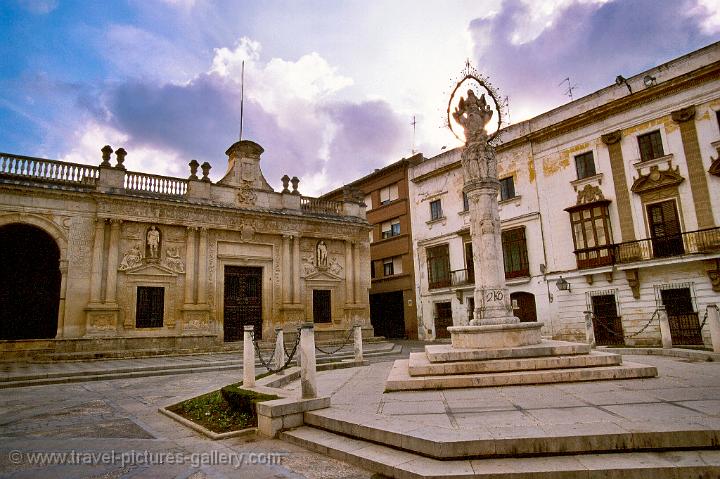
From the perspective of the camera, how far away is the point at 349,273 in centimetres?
2408

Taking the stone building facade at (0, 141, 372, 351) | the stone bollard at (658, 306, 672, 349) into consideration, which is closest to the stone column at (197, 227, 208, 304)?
the stone building facade at (0, 141, 372, 351)

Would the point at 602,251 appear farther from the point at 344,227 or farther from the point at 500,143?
the point at 344,227

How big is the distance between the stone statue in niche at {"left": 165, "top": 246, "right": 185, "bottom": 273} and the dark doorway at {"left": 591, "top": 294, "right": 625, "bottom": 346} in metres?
19.3

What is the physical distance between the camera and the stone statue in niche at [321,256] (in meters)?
23.1

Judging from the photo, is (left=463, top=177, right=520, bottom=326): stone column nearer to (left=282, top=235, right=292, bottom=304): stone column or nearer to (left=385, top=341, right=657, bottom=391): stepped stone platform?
(left=385, top=341, right=657, bottom=391): stepped stone platform

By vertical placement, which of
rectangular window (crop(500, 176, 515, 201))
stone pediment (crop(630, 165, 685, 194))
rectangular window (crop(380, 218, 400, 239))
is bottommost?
stone pediment (crop(630, 165, 685, 194))

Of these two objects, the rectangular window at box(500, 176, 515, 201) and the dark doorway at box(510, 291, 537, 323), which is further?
the rectangular window at box(500, 176, 515, 201)

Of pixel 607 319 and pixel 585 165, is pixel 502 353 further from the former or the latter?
pixel 585 165

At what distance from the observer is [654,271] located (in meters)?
17.9

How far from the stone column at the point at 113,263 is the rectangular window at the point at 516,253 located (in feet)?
63.1

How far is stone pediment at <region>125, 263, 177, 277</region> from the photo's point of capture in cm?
1822

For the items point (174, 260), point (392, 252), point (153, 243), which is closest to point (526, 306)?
point (392, 252)

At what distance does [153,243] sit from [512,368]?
53.9 feet

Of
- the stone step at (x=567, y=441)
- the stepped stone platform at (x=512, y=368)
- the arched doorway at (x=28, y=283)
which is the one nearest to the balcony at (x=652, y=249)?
the stepped stone platform at (x=512, y=368)
